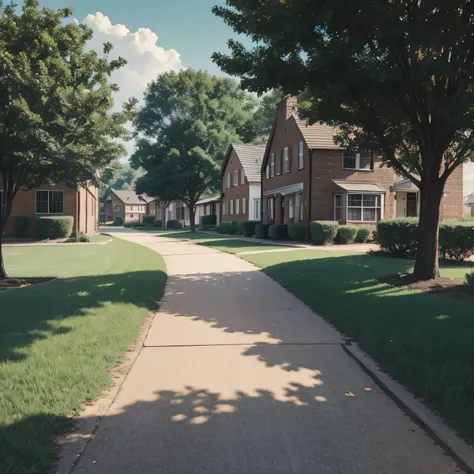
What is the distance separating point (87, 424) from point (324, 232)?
20753 mm

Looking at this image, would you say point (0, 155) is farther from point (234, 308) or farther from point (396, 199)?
point (396, 199)

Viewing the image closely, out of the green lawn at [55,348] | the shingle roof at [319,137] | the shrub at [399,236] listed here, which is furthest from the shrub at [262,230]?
the green lawn at [55,348]

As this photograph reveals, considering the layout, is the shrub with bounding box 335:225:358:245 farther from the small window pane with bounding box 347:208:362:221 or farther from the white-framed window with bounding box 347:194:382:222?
the white-framed window with bounding box 347:194:382:222

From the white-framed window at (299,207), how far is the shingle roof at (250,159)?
11666 millimetres

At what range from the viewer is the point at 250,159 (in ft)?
139

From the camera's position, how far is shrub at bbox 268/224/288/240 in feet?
92.9

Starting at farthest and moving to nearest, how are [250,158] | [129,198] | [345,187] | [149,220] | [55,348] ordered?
[129,198] → [149,220] → [250,158] → [345,187] → [55,348]

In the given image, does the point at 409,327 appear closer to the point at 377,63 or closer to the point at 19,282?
the point at 377,63

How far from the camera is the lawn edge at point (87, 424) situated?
3066mm

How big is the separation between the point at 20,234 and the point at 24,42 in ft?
64.7

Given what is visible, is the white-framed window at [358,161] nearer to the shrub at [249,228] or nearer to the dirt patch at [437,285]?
the shrub at [249,228]

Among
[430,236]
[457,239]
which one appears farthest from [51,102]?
[457,239]

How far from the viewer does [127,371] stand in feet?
16.2

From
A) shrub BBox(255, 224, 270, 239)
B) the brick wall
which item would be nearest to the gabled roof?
the brick wall
